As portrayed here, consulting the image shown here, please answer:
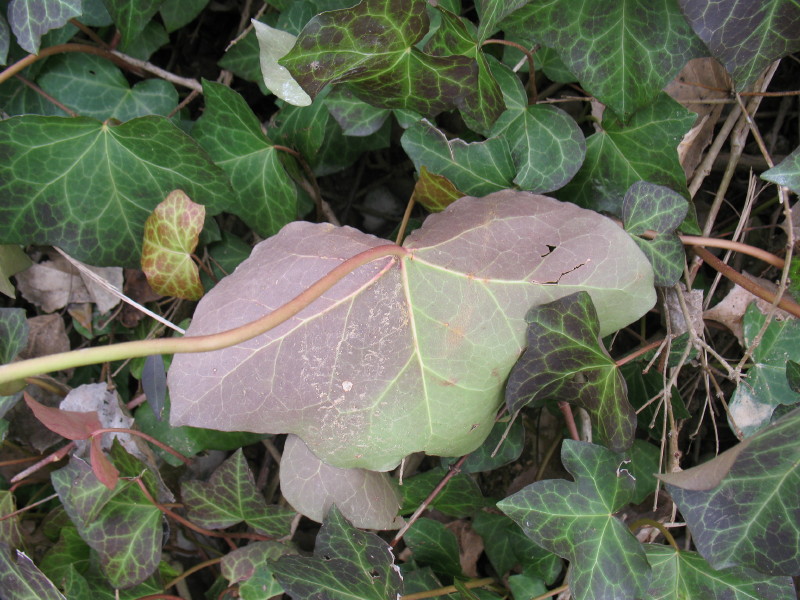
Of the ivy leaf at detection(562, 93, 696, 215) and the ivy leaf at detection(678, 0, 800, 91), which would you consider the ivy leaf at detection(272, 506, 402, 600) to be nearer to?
the ivy leaf at detection(562, 93, 696, 215)

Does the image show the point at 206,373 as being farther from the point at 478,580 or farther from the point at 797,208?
the point at 797,208

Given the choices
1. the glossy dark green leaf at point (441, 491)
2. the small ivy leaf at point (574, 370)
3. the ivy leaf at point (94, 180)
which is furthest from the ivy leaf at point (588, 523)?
the ivy leaf at point (94, 180)

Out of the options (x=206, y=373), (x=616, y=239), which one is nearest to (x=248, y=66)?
(x=206, y=373)

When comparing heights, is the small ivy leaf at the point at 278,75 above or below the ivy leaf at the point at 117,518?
above

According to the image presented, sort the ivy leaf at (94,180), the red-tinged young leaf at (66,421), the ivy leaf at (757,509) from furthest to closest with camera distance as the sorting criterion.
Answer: the ivy leaf at (94,180) < the red-tinged young leaf at (66,421) < the ivy leaf at (757,509)

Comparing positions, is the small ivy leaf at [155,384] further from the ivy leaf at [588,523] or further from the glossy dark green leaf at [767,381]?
the glossy dark green leaf at [767,381]

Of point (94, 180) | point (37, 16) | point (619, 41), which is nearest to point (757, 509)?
point (619, 41)

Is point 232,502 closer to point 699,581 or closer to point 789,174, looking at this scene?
point 699,581

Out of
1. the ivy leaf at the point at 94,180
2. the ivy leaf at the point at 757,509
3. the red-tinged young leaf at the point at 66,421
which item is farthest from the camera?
the ivy leaf at the point at 94,180
